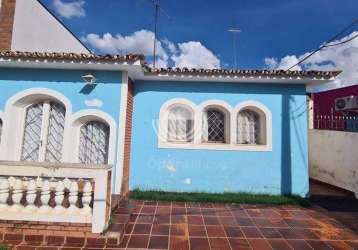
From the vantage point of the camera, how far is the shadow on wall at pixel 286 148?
7.90m

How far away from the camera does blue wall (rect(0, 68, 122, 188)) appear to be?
7.05 m

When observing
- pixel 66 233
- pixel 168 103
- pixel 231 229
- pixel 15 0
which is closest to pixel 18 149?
pixel 66 233

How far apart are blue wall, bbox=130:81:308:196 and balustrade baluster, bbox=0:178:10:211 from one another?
3840 mm

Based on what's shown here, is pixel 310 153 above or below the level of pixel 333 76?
below

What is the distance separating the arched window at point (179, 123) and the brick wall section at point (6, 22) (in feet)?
21.5

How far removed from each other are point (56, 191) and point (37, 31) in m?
9.05

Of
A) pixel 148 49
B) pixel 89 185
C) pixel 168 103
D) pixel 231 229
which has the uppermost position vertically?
pixel 148 49

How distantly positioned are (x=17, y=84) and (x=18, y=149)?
2.02m

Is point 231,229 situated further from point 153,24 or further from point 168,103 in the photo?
point 153,24

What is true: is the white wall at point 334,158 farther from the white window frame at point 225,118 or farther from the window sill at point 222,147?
the white window frame at point 225,118

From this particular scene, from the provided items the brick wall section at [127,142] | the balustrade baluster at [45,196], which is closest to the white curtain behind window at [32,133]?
the brick wall section at [127,142]

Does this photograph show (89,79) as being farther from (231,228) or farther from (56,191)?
(231,228)

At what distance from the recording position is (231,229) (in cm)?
517

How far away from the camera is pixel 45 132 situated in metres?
7.34
